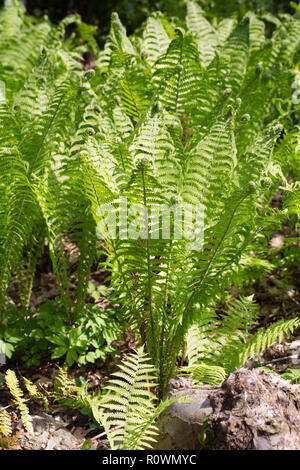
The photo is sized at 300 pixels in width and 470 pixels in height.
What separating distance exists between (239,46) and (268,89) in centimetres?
35

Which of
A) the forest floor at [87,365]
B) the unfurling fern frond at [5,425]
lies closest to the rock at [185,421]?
the forest floor at [87,365]

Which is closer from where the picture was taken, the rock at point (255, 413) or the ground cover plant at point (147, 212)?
the rock at point (255, 413)

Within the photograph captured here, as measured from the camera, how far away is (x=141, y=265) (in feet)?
5.24

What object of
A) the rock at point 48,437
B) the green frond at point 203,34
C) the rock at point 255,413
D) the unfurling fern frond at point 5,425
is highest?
the green frond at point 203,34

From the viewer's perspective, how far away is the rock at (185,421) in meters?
1.36

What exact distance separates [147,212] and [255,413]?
2.45 ft

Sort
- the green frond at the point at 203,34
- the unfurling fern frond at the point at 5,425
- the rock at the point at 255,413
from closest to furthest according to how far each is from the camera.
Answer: the rock at the point at 255,413
the unfurling fern frond at the point at 5,425
the green frond at the point at 203,34

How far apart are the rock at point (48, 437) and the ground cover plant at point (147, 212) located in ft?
0.54

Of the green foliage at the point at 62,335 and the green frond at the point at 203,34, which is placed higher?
the green frond at the point at 203,34

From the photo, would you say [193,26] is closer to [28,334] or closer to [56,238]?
[56,238]

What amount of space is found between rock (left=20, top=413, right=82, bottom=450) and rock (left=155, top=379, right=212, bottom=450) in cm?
34

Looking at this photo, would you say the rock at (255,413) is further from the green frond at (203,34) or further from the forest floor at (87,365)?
the green frond at (203,34)

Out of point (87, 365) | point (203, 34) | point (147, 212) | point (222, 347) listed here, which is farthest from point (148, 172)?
point (203, 34)
